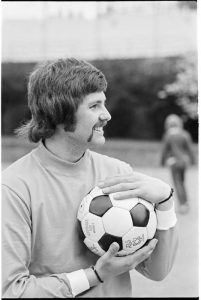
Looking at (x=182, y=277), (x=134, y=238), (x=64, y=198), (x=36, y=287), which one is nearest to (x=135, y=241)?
(x=134, y=238)

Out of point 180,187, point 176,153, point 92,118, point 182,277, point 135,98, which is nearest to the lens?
point 92,118

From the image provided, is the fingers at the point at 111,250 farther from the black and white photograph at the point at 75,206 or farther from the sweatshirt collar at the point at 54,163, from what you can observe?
the sweatshirt collar at the point at 54,163

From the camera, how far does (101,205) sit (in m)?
2.27

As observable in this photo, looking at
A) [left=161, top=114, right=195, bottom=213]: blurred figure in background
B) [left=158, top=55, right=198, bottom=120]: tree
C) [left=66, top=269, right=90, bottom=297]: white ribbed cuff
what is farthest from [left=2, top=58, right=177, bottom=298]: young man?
[left=158, top=55, right=198, bottom=120]: tree

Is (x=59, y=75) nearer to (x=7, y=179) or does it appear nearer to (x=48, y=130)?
(x=48, y=130)

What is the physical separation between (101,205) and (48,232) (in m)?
0.26

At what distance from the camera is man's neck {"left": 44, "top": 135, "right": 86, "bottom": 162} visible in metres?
2.28

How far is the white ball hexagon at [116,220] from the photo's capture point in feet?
7.35

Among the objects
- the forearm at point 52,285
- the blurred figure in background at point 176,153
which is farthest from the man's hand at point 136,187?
the blurred figure in background at point 176,153

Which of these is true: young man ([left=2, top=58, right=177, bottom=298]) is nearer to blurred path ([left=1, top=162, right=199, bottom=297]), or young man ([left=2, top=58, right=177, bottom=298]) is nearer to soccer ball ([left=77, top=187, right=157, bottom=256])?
soccer ball ([left=77, top=187, right=157, bottom=256])

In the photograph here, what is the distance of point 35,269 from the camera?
2166 mm

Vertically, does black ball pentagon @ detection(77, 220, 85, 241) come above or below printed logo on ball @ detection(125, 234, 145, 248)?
above

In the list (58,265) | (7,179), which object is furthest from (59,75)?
(58,265)

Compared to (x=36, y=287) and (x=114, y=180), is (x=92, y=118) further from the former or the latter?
(x=36, y=287)
